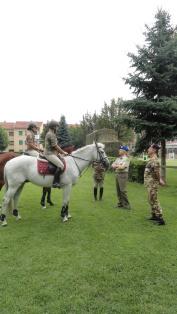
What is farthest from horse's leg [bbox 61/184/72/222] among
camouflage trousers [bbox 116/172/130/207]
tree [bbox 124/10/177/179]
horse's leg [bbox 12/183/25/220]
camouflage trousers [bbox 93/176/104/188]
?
tree [bbox 124/10/177/179]

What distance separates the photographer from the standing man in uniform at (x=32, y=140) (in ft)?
32.1

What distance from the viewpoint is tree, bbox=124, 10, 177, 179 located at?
17.7 metres

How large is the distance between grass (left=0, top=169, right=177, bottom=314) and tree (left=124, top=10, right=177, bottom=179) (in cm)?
867

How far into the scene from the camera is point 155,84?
1861cm

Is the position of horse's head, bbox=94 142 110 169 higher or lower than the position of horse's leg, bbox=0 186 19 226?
higher

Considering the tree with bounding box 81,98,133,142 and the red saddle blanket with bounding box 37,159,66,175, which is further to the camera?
the tree with bounding box 81,98,133,142

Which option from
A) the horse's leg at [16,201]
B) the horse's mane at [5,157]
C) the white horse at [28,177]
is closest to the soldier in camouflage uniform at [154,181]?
the white horse at [28,177]

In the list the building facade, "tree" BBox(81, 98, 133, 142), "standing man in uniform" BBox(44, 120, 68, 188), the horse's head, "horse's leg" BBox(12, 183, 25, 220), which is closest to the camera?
"standing man in uniform" BBox(44, 120, 68, 188)

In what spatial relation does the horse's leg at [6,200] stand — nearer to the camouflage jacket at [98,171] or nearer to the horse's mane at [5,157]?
the horse's mane at [5,157]

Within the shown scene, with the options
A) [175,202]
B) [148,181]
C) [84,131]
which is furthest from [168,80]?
[84,131]

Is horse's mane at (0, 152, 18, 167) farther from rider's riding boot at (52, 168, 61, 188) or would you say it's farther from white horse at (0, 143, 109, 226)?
rider's riding boot at (52, 168, 61, 188)

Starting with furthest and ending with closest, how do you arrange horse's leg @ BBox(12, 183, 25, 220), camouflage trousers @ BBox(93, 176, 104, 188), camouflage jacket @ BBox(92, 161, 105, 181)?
camouflage trousers @ BBox(93, 176, 104, 188)
camouflage jacket @ BBox(92, 161, 105, 181)
horse's leg @ BBox(12, 183, 25, 220)

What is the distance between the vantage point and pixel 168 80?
18312 mm

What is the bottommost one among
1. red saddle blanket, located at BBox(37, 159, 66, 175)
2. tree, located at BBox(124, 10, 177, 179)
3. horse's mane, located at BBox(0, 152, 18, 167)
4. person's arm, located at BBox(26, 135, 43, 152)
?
red saddle blanket, located at BBox(37, 159, 66, 175)
